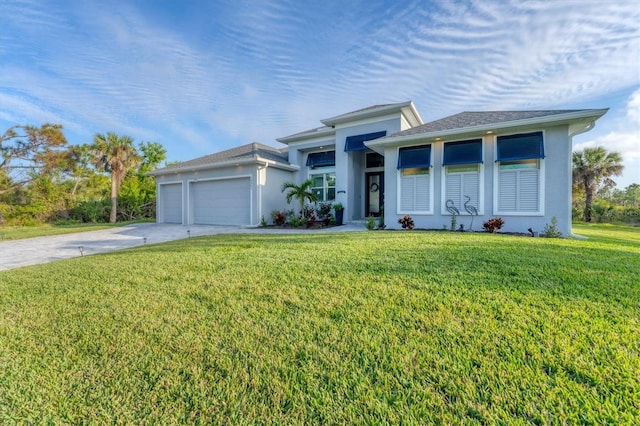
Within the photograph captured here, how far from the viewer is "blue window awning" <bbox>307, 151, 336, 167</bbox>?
14.7 meters

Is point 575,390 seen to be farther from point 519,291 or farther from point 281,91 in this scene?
point 281,91

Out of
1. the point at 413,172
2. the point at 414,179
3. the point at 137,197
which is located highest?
the point at 413,172

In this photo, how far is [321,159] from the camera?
594 inches

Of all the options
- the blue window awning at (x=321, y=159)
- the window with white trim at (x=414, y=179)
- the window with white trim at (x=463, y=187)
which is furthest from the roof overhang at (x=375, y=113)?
the window with white trim at (x=463, y=187)

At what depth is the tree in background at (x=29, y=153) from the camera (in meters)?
17.3

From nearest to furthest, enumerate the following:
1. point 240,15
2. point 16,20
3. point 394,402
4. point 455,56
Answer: point 394,402 → point 16,20 → point 240,15 → point 455,56

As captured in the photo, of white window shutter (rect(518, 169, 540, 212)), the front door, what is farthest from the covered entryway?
white window shutter (rect(518, 169, 540, 212))

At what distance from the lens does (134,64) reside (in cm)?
1234

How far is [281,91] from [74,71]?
10.1 meters

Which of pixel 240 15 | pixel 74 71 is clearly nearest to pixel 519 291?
pixel 240 15

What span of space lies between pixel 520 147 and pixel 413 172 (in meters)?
3.60

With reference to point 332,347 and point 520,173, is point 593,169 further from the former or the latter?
point 332,347

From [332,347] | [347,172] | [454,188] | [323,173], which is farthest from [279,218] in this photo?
[332,347]

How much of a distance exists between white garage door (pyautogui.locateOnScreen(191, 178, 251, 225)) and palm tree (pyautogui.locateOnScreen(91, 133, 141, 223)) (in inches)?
362
